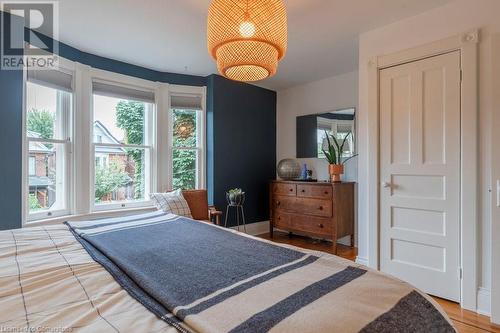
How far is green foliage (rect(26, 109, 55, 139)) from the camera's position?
109 inches

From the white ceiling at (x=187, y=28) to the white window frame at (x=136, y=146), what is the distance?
0.76ft

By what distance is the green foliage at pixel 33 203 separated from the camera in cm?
278

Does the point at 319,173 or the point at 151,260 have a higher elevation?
the point at 319,173

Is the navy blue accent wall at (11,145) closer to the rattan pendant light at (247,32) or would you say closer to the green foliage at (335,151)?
the rattan pendant light at (247,32)

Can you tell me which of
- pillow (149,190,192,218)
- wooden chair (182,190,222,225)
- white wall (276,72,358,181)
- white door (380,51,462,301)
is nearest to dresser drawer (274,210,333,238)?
white wall (276,72,358,181)

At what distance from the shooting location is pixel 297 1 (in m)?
2.21

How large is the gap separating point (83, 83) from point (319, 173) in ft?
10.8

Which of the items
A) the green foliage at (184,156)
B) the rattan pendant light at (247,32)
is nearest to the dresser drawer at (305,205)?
the green foliage at (184,156)

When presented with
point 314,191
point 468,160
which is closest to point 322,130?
point 314,191

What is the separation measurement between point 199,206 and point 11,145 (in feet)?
6.34

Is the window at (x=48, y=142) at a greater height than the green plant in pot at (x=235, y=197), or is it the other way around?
the window at (x=48, y=142)

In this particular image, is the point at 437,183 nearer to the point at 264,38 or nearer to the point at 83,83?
the point at 264,38

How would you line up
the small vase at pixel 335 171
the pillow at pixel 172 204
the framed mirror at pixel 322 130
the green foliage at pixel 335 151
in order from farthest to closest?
the framed mirror at pixel 322 130 → the green foliage at pixel 335 151 → the small vase at pixel 335 171 → the pillow at pixel 172 204

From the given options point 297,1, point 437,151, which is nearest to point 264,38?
point 297,1
